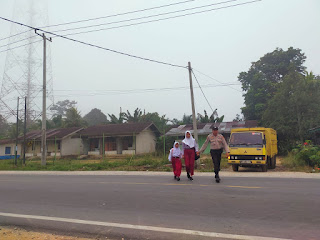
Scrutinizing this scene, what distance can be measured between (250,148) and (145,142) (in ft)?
63.9

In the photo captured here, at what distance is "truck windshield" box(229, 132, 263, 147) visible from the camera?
1364cm

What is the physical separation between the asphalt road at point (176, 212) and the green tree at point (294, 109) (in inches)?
725

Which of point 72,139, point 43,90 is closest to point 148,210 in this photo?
point 43,90

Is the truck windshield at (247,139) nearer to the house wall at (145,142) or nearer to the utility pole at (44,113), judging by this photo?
Result: the utility pole at (44,113)

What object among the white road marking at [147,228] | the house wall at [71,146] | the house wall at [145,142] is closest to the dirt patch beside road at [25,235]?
the white road marking at [147,228]

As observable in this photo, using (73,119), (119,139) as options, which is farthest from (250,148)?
(73,119)

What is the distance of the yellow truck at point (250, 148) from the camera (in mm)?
13219

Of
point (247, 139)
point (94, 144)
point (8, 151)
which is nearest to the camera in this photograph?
point (247, 139)

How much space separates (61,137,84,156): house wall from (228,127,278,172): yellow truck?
24.2m

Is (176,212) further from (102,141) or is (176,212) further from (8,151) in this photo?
(8,151)

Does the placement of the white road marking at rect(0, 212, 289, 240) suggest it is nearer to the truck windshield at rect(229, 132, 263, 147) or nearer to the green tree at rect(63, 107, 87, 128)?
the truck windshield at rect(229, 132, 263, 147)

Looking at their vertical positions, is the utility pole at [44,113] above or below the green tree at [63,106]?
below

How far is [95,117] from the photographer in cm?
7612

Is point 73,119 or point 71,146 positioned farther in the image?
point 73,119
